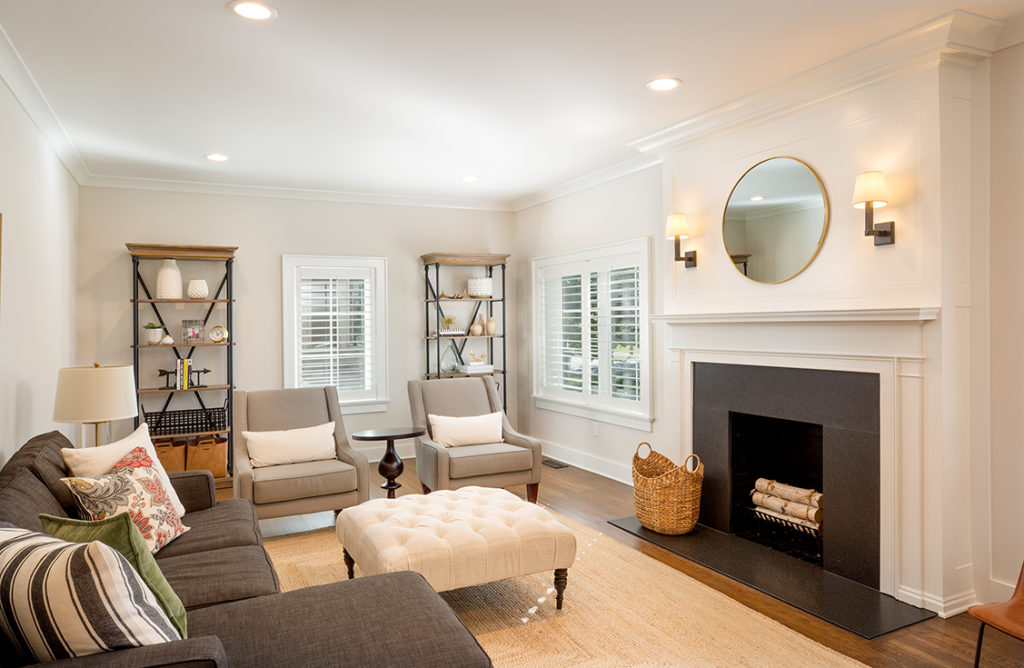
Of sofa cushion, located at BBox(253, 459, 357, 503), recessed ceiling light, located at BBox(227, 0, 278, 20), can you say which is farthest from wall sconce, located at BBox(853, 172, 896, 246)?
sofa cushion, located at BBox(253, 459, 357, 503)

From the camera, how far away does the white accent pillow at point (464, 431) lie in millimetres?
4973

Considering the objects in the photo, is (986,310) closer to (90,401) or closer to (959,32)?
(959,32)

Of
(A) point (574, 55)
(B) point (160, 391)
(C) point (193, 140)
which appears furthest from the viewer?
(B) point (160, 391)

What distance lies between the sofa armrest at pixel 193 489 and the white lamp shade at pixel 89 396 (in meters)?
0.47

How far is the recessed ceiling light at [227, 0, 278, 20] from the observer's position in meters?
2.60

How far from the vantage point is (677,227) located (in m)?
4.34

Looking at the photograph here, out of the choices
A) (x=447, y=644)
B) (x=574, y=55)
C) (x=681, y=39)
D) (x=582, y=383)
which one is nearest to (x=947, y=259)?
(x=681, y=39)

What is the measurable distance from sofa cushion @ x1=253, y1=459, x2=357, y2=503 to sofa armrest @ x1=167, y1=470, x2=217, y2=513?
0.67m

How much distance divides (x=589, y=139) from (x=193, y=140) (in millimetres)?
2709

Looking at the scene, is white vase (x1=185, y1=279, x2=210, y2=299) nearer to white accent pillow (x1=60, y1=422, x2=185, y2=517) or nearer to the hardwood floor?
the hardwood floor

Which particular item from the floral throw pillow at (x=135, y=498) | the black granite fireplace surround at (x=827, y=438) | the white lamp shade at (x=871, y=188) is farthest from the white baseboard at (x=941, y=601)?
the floral throw pillow at (x=135, y=498)

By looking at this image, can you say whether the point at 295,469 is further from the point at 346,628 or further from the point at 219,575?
the point at 346,628

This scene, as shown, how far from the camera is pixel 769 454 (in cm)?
423

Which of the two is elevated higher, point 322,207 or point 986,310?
point 322,207
